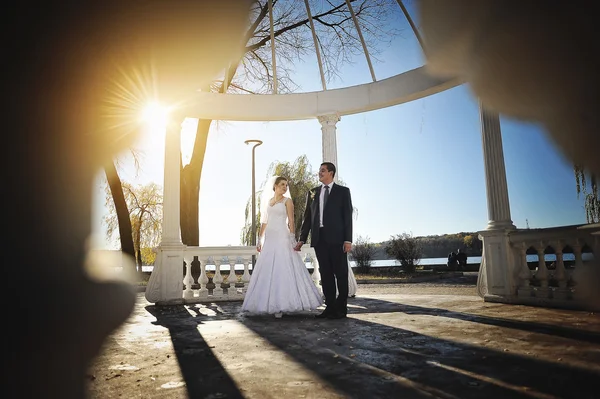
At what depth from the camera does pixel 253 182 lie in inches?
573

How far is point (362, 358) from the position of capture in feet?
9.30

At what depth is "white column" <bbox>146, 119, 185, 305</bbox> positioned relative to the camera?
733 cm

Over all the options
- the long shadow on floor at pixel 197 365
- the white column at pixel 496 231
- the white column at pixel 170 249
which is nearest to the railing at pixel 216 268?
the white column at pixel 170 249

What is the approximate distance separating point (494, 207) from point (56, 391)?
618 centimetres

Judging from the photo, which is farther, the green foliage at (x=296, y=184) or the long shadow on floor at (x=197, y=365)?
the green foliage at (x=296, y=184)

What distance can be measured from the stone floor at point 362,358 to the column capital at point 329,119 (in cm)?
459

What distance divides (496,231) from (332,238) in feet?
9.31

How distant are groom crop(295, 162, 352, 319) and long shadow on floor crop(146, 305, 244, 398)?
1801 mm

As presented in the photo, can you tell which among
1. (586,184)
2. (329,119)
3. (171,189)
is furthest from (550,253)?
(171,189)

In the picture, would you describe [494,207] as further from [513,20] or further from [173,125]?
[173,125]

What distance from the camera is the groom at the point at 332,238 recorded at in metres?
5.12

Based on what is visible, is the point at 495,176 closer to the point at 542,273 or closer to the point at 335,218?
the point at 542,273

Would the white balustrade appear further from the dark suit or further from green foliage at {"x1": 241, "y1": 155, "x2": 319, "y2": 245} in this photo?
green foliage at {"x1": 241, "y1": 155, "x2": 319, "y2": 245}

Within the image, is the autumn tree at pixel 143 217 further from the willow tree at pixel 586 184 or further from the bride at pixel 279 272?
the willow tree at pixel 586 184
